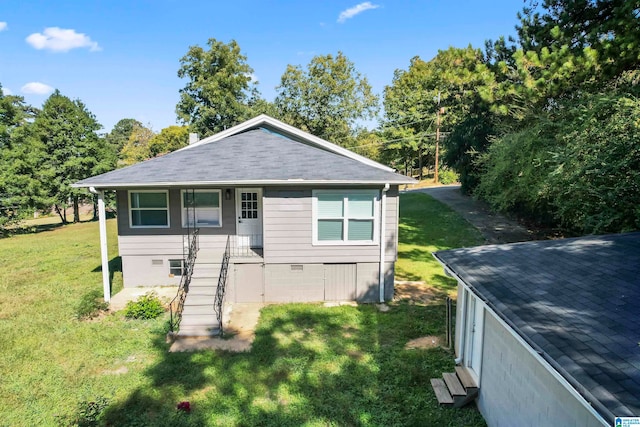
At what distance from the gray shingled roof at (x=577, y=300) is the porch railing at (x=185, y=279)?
6.85m

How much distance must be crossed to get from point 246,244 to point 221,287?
2070mm

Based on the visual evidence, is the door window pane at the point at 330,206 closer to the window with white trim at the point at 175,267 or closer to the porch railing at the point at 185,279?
the porch railing at the point at 185,279

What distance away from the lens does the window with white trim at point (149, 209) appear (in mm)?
12039

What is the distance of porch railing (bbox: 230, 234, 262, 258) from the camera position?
39.4 feet

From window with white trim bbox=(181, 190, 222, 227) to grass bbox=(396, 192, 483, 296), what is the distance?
273 inches

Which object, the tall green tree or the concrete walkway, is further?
the tall green tree

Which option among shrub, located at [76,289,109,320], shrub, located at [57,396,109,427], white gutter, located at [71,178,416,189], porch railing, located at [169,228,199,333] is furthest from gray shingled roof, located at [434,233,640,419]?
shrub, located at [76,289,109,320]

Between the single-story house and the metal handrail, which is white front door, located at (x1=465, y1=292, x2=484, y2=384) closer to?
the single-story house

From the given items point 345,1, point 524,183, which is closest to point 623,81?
point 524,183

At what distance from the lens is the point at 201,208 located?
1218 centimetres

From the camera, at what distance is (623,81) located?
11.4m

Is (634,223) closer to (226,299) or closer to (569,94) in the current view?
(569,94)

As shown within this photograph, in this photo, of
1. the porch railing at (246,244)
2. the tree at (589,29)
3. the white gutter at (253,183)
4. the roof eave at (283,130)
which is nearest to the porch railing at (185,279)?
the porch railing at (246,244)

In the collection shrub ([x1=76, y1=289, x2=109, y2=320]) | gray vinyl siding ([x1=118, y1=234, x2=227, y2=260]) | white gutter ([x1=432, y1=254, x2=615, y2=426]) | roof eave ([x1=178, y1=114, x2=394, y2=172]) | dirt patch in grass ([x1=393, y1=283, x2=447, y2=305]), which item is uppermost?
roof eave ([x1=178, y1=114, x2=394, y2=172])
